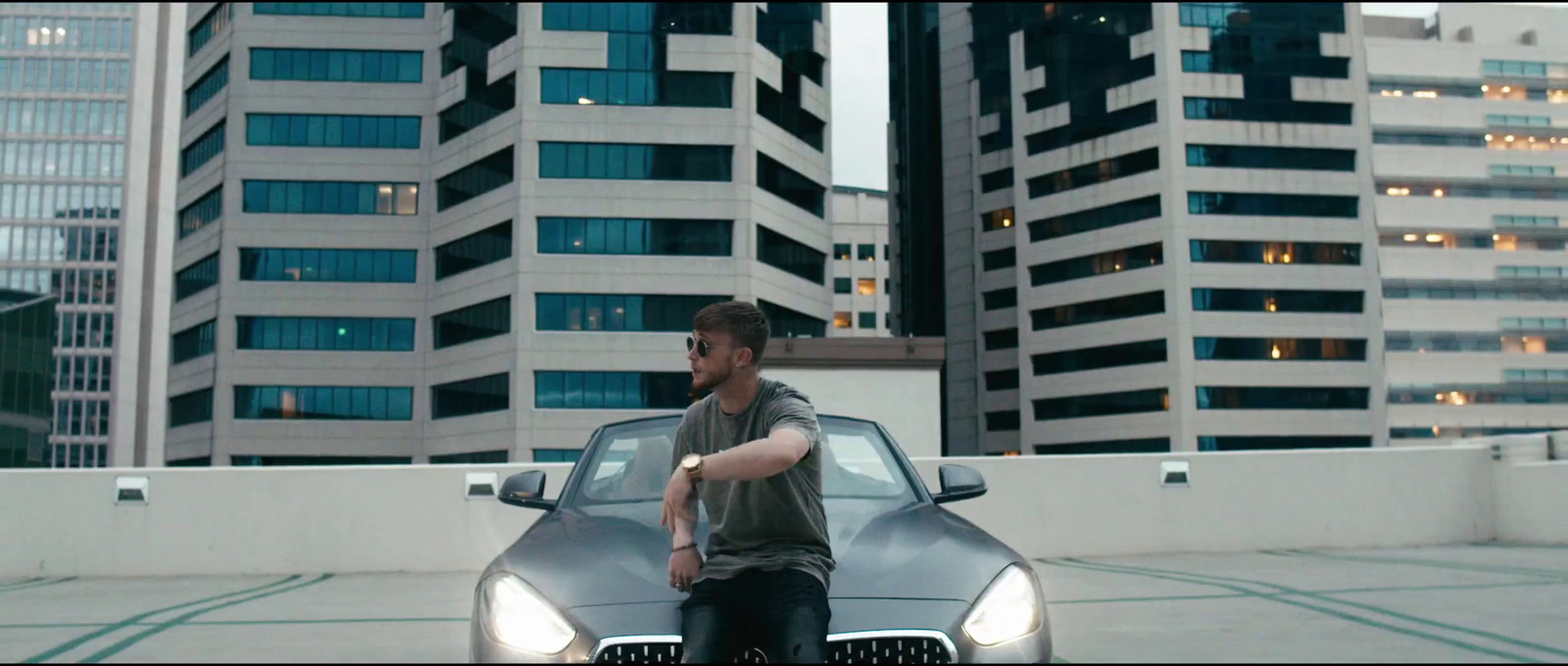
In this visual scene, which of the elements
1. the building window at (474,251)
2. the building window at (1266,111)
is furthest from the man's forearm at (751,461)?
the building window at (1266,111)

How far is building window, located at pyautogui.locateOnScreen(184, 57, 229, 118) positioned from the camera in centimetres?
6494

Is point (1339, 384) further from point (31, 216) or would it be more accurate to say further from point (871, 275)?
point (31, 216)

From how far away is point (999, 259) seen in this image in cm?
8206

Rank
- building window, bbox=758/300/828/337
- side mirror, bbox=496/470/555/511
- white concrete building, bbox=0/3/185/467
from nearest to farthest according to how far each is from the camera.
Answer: side mirror, bbox=496/470/555/511
building window, bbox=758/300/828/337
white concrete building, bbox=0/3/185/467

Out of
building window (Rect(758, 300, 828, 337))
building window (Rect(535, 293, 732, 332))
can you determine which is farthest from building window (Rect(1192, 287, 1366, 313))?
building window (Rect(535, 293, 732, 332))

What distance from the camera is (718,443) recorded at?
3.24 meters

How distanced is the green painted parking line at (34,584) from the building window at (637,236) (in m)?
46.2

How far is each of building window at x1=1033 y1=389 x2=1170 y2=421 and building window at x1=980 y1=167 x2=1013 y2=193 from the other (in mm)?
14843

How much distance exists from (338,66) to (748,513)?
65855mm

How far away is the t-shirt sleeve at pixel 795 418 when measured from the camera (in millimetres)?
3047

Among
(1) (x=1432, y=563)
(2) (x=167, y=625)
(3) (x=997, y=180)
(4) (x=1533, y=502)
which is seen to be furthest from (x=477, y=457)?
(2) (x=167, y=625)

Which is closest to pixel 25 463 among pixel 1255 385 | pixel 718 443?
pixel 718 443

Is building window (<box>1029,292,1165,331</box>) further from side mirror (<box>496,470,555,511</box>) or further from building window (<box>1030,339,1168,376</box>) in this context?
side mirror (<box>496,470,555,511</box>)

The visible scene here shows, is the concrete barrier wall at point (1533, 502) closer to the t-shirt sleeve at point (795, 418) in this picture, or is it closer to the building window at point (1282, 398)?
the t-shirt sleeve at point (795, 418)
